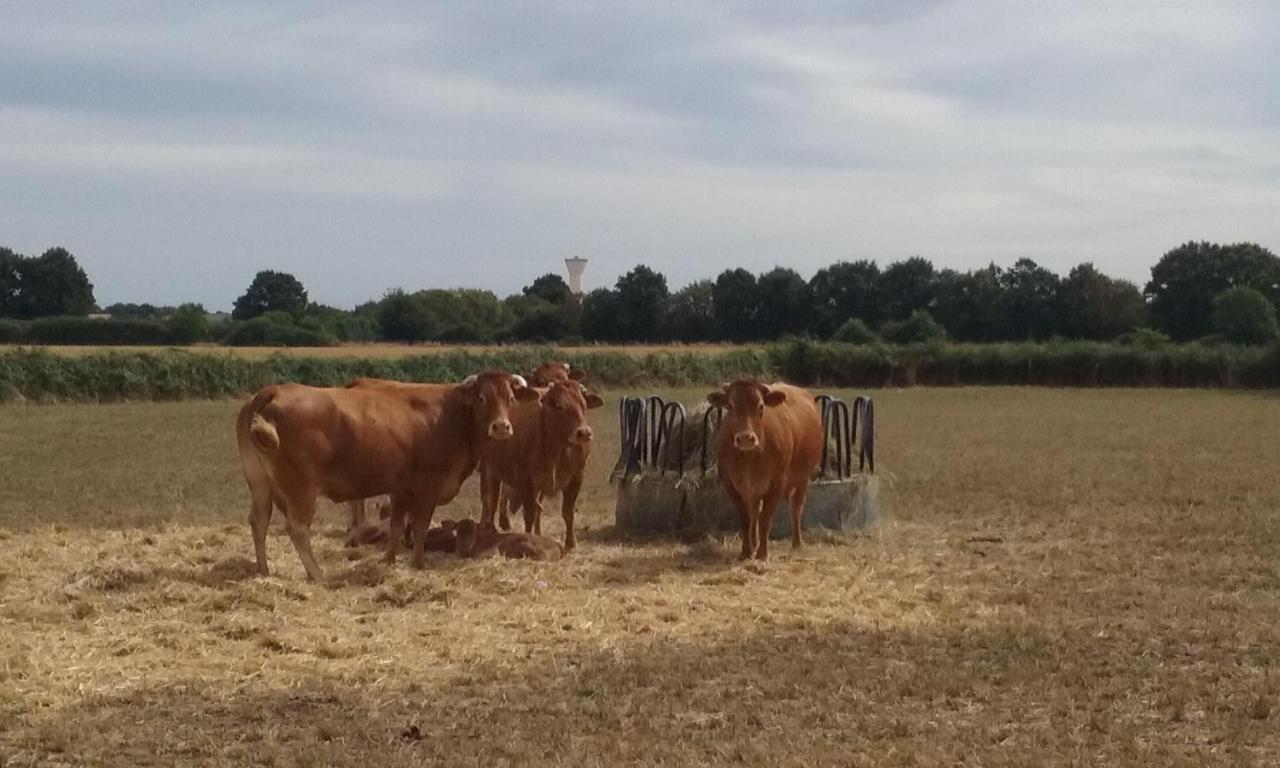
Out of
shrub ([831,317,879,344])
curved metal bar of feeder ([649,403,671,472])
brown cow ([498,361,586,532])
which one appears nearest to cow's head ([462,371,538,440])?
brown cow ([498,361,586,532])

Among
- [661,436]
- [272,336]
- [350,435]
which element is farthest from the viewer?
[272,336]

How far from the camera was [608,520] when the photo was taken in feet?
48.5

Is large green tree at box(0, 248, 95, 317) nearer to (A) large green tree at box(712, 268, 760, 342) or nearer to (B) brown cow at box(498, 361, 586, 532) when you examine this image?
(A) large green tree at box(712, 268, 760, 342)

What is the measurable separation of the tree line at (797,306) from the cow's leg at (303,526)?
51225 mm

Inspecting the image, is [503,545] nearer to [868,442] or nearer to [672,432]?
[672,432]

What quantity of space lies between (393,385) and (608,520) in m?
3.47

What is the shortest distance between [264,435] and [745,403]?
13.2ft

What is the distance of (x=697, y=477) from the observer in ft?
44.4

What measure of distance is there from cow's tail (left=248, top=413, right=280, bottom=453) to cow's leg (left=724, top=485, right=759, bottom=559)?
385cm

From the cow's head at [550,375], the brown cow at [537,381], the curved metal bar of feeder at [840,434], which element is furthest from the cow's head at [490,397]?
the curved metal bar of feeder at [840,434]

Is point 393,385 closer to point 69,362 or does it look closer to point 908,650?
point 908,650

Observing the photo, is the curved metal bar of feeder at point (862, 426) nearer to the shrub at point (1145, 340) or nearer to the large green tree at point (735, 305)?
the shrub at point (1145, 340)

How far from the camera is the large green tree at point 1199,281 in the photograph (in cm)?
7575

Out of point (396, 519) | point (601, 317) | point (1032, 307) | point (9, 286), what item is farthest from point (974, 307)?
point (396, 519)
